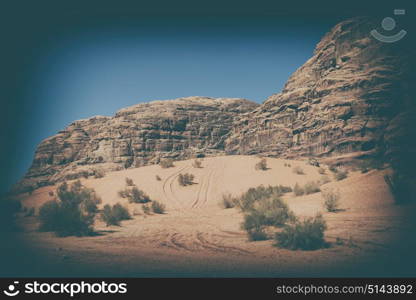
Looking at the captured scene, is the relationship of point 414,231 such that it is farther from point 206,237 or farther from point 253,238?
point 206,237

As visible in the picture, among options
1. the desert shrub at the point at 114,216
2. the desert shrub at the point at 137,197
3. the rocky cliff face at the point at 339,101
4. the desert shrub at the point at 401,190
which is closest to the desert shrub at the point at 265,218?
the desert shrub at the point at 401,190

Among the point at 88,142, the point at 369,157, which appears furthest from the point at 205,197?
the point at 88,142

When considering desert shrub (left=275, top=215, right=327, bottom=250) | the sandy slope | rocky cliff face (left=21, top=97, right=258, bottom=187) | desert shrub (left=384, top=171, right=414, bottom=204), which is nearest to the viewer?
the sandy slope

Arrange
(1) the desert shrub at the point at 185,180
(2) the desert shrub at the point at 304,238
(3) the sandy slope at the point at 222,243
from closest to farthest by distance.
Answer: (3) the sandy slope at the point at 222,243
(2) the desert shrub at the point at 304,238
(1) the desert shrub at the point at 185,180

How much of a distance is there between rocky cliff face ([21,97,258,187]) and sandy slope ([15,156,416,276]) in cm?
3984

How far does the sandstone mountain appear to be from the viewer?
3130cm

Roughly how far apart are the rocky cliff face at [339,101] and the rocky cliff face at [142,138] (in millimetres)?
13997

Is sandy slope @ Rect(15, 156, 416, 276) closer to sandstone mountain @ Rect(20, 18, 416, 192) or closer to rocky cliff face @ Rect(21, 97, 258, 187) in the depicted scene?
sandstone mountain @ Rect(20, 18, 416, 192)

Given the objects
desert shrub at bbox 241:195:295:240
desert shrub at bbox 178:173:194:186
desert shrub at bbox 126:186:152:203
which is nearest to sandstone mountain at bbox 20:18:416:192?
desert shrub at bbox 178:173:194:186

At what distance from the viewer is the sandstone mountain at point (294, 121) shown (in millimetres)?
31297

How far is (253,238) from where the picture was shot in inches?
344

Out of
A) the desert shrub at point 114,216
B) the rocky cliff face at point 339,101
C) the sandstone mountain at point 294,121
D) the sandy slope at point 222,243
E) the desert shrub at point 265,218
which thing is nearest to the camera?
the sandy slope at point 222,243

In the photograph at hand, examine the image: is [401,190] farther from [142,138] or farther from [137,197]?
[142,138]

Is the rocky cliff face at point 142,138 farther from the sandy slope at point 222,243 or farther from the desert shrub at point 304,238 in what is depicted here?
the desert shrub at point 304,238
